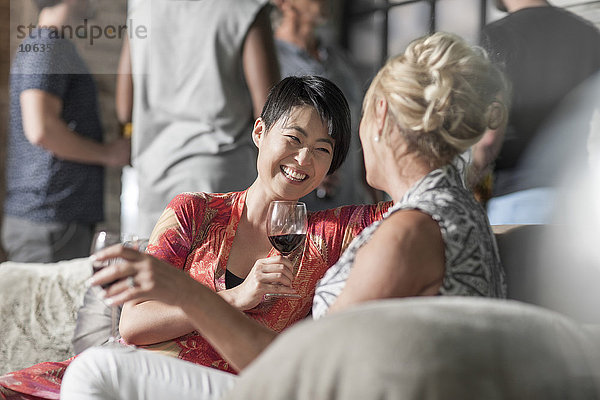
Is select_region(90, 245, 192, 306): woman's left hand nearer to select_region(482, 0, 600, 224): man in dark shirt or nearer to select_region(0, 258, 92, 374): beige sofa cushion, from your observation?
select_region(0, 258, 92, 374): beige sofa cushion

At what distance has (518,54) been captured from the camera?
231 cm

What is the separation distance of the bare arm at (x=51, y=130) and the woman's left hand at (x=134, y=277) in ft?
5.95

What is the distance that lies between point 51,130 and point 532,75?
1.73 metres

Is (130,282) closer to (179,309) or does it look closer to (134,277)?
(134,277)

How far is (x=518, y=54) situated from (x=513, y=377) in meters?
1.71

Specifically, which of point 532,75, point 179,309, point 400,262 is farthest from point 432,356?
point 532,75

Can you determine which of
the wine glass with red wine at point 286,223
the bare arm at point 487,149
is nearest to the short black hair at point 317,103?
the wine glass with red wine at point 286,223

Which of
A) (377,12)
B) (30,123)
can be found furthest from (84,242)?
(377,12)

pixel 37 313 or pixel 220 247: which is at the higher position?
pixel 220 247

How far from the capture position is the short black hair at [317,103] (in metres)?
1.68

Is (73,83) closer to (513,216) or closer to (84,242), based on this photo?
(84,242)

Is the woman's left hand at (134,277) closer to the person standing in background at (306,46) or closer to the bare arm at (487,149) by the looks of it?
the bare arm at (487,149)

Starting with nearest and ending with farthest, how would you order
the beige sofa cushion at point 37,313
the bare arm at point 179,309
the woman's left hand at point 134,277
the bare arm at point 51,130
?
the woman's left hand at point 134,277, the bare arm at point 179,309, the beige sofa cushion at point 37,313, the bare arm at point 51,130

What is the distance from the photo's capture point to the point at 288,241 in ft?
4.69
